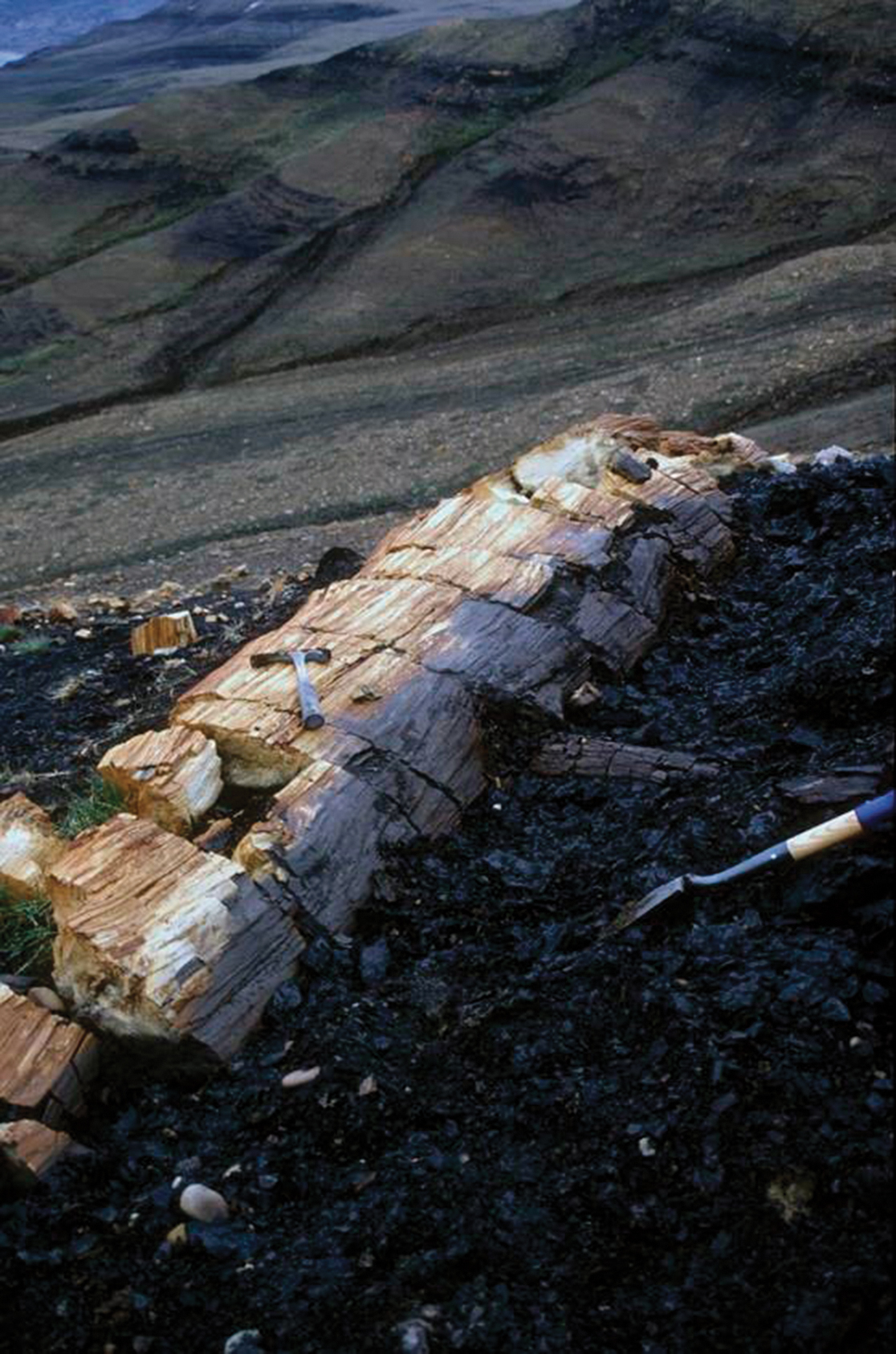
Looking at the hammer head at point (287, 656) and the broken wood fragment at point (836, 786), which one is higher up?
the hammer head at point (287, 656)

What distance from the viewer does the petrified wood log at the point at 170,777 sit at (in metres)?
4.44

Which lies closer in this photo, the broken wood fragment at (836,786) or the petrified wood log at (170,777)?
the broken wood fragment at (836,786)

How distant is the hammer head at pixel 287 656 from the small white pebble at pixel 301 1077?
175cm

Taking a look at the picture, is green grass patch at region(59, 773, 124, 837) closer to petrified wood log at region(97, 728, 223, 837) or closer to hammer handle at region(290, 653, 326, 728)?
petrified wood log at region(97, 728, 223, 837)

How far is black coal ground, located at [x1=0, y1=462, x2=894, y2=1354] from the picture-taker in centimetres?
274

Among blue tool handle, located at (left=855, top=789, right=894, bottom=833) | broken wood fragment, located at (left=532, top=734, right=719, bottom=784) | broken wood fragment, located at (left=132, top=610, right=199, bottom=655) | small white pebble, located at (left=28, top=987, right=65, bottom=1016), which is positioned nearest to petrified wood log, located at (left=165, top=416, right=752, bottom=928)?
broken wood fragment, located at (left=532, top=734, right=719, bottom=784)

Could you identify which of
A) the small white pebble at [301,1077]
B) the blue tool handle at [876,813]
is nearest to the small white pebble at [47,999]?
the small white pebble at [301,1077]

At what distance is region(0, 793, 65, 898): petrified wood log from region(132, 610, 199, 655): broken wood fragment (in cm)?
→ 223

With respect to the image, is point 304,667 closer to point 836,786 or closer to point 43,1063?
point 43,1063

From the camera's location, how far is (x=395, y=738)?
4543mm

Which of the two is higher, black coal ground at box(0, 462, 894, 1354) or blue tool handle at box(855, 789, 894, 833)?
blue tool handle at box(855, 789, 894, 833)

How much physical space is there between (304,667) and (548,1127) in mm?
2177

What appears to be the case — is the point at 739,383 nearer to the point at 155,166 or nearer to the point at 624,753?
the point at 624,753

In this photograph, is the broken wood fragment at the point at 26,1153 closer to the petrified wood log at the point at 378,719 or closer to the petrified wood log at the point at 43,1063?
the petrified wood log at the point at 43,1063
